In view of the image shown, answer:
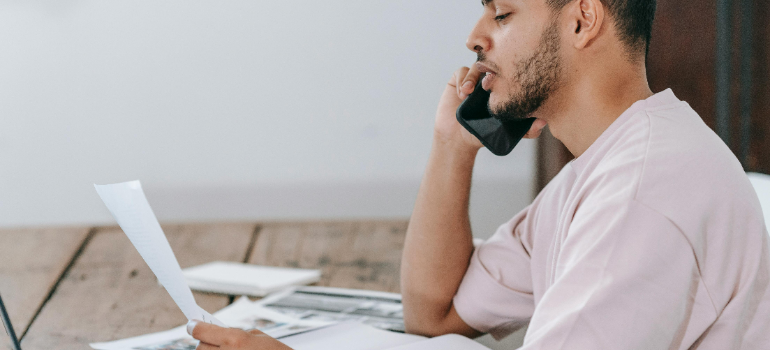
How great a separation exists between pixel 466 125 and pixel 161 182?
162cm

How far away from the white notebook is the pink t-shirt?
658 millimetres

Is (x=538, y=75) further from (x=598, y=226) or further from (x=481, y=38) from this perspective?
(x=598, y=226)

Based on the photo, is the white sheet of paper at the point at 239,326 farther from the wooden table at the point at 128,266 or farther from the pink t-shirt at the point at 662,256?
the pink t-shirt at the point at 662,256

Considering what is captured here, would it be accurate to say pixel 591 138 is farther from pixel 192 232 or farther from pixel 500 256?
pixel 192 232

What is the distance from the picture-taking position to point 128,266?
4.27 ft

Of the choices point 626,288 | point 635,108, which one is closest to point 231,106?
point 635,108

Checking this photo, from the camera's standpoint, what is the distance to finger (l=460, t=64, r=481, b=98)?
3.29 feet

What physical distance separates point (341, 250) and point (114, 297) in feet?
1.73

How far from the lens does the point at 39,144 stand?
227cm

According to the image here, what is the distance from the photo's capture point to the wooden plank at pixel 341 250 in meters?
1.23

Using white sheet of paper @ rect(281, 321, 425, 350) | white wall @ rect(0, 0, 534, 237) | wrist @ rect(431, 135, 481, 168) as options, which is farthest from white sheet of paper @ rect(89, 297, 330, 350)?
white wall @ rect(0, 0, 534, 237)

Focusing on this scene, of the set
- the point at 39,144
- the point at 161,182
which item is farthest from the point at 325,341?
the point at 39,144

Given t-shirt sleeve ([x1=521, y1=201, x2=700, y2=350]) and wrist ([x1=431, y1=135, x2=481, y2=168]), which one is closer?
t-shirt sleeve ([x1=521, y1=201, x2=700, y2=350])

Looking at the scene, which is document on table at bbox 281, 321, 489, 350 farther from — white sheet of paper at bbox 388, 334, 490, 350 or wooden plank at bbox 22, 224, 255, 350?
wooden plank at bbox 22, 224, 255, 350
